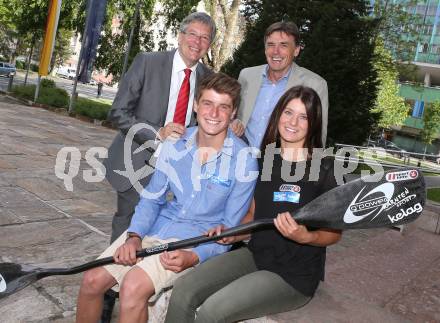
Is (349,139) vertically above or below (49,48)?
below

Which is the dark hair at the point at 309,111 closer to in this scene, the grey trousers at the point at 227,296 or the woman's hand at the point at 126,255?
the grey trousers at the point at 227,296

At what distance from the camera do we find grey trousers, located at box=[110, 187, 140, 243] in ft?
11.0

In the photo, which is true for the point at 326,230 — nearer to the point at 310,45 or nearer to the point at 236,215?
the point at 236,215

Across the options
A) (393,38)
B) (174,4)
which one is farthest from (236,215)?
(393,38)

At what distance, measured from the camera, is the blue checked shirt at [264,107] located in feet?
11.8

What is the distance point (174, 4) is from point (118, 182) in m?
19.2

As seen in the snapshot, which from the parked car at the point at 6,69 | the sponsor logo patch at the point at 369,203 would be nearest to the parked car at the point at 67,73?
the parked car at the point at 6,69

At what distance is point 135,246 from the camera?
8.05ft

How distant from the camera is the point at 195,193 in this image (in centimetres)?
257

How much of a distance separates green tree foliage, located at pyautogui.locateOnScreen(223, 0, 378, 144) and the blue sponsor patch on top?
1252 centimetres

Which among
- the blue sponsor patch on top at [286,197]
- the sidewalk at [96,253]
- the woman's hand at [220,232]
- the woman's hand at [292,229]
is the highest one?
the blue sponsor patch on top at [286,197]

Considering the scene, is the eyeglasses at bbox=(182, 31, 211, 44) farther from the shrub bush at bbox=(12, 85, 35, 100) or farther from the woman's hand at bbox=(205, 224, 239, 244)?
the shrub bush at bbox=(12, 85, 35, 100)

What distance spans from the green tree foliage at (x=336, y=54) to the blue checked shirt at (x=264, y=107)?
11154mm

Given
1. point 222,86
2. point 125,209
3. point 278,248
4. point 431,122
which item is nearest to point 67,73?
point 431,122
